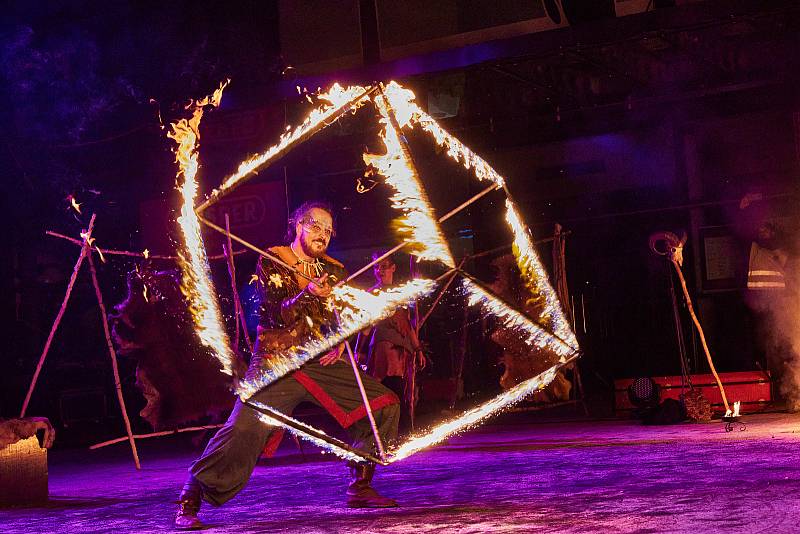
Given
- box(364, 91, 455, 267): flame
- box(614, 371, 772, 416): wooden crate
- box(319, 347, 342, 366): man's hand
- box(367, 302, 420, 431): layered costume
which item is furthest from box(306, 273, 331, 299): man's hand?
box(614, 371, 772, 416): wooden crate

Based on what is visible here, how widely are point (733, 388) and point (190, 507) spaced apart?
676cm

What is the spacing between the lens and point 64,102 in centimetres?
1536

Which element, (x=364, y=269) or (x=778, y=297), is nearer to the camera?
(x=364, y=269)

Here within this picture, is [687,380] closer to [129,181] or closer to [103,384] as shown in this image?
[103,384]

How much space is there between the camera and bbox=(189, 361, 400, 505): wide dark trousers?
5340 millimetres

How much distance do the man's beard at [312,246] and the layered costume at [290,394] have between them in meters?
0.06

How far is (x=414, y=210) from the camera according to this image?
17.0 feet

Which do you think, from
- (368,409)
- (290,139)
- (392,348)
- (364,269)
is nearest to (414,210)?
(364,269)

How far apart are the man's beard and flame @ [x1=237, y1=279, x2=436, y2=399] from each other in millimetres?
493

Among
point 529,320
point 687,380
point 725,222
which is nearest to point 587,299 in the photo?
point 725,222

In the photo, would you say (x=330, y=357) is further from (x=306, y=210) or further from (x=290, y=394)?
(x=306, y=210)

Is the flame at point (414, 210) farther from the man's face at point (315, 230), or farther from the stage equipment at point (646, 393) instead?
the stage equipment at point (646, 393)

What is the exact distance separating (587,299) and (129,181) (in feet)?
25.1

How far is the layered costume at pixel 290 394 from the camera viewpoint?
5348 millimetres
